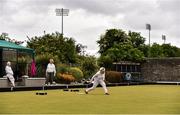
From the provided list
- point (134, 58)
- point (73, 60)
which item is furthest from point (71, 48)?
point (134, 58)

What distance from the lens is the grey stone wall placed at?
44.6m

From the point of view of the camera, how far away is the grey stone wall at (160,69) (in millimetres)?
44562

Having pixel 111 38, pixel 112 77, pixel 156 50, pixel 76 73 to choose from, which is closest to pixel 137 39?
pixel 156 50

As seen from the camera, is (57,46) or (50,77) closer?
(50,77)

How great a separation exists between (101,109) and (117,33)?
57.2 meters

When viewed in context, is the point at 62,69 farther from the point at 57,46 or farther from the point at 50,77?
the point at 57,46

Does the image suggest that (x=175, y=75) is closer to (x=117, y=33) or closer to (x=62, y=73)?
(x=62, y=73)

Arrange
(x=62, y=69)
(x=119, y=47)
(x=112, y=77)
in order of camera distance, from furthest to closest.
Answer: (x=119, y=47) < (x=112, y=77) < (x=62, y=69)

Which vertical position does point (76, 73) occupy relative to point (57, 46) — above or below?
below

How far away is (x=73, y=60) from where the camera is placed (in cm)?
4866

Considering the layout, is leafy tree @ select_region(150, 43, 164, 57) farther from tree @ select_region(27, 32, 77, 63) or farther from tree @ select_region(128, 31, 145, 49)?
tree @ select_region(27, 32, 77, 63)

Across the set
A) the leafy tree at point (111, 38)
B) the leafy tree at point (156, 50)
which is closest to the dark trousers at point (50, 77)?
the leafy tree at point (111, 38)

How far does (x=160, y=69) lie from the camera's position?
45312 mm

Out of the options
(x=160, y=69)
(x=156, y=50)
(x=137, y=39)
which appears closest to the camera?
(x=160, y=69)
